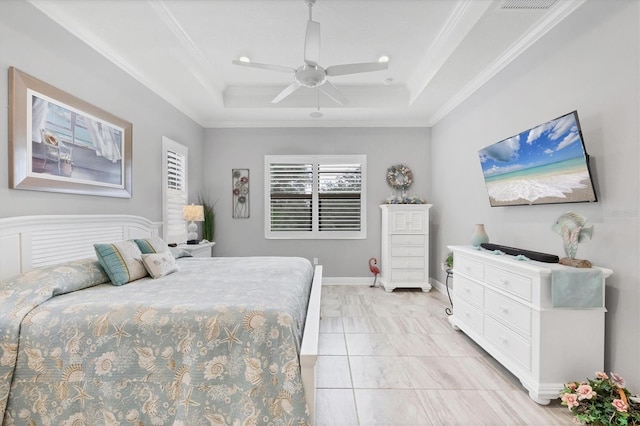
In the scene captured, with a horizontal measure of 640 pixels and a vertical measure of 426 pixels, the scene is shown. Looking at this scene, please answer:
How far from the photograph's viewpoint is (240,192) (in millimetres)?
4961

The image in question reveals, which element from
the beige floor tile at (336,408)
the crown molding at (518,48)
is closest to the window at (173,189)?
the beige floor tile at (336,408)

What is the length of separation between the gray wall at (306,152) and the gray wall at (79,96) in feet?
3.44

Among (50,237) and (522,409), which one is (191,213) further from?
(522,409)

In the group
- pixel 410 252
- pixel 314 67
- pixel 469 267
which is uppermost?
pixel 314 67

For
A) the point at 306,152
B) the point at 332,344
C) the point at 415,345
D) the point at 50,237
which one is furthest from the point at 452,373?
the point at 306,152

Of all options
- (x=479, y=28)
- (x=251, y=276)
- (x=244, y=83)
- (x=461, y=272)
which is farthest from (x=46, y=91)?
(x=461, y=272)

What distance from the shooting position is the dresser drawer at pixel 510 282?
2003 millimetres

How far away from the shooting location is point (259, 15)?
2549 millimetres

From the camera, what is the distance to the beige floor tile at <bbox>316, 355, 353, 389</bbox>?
6.92ft

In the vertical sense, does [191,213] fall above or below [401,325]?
above

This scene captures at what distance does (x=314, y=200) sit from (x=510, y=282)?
327cm

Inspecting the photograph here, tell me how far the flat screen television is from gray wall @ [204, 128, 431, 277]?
2072 mm

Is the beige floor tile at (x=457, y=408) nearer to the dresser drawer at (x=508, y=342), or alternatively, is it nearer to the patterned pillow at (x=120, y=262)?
the dresser drawer at (x=508, y=342)

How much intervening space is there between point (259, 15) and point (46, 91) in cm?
175
